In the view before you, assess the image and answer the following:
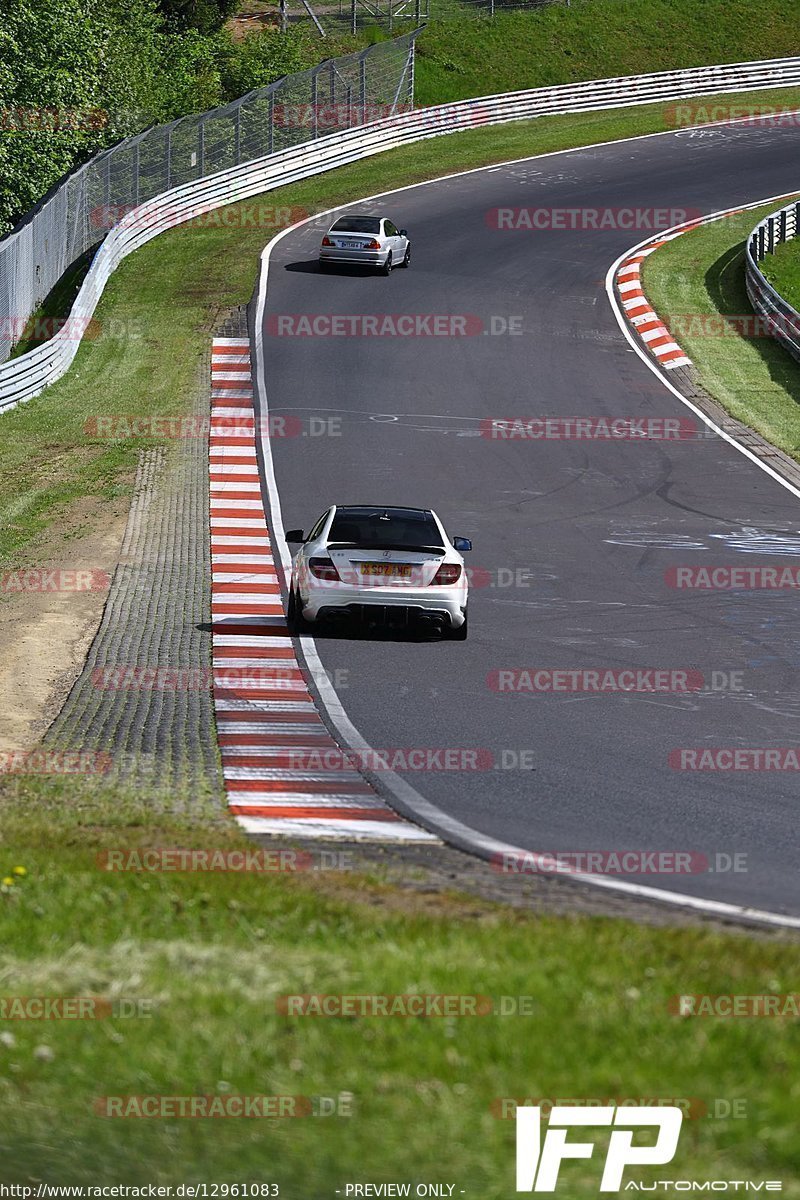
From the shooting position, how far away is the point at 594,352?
118ft

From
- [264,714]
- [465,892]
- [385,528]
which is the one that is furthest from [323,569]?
[465,892]

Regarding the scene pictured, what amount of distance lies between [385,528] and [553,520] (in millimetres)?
6967

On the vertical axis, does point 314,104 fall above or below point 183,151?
above

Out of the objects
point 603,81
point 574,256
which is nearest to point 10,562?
point 574,256

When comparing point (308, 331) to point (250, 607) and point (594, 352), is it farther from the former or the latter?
point (250, 607)

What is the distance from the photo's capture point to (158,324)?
125ft

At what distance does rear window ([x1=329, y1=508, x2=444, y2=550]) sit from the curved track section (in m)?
1.11

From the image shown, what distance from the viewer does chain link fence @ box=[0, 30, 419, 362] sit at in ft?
117

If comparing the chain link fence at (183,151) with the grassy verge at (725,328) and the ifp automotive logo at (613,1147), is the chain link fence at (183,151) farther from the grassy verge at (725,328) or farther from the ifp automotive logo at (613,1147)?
the ifp automotive logo at (613,1147)

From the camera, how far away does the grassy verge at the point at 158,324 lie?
25781mm
